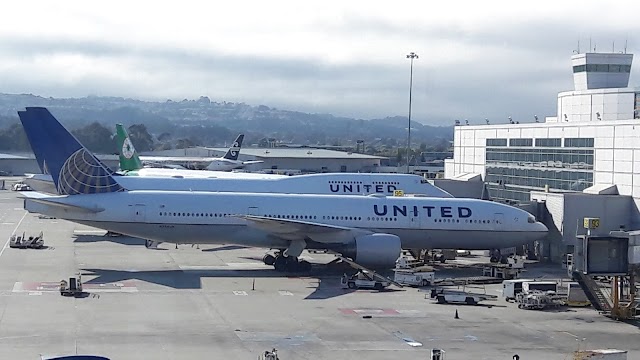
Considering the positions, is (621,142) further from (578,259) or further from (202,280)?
(202,280)

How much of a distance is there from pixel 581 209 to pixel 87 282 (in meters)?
25.1

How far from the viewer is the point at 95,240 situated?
57.0m

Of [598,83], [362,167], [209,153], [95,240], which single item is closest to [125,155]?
[95,240]

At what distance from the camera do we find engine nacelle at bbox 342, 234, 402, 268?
4334 cm

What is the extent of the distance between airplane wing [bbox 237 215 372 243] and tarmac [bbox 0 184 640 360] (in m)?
1.77

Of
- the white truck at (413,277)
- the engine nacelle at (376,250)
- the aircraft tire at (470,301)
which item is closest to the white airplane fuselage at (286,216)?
the engine nacelle at (376,250)

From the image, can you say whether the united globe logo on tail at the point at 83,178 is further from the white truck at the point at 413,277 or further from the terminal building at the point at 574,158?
the terminal building at the point at 574,158

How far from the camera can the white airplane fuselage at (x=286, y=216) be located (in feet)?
141

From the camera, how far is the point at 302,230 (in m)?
43.4

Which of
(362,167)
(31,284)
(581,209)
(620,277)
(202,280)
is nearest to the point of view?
(620,277)

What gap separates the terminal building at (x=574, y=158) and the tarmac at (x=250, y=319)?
4.91 metres

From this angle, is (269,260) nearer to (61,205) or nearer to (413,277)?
(413,277)

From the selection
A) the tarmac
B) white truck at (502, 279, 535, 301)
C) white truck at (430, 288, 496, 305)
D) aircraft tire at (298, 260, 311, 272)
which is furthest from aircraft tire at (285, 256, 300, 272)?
white truck at (502, 279, 535, 301)

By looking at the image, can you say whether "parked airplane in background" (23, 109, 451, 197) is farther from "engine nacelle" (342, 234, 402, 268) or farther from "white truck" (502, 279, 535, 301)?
"white truck" (502, 279, 535, 301)
